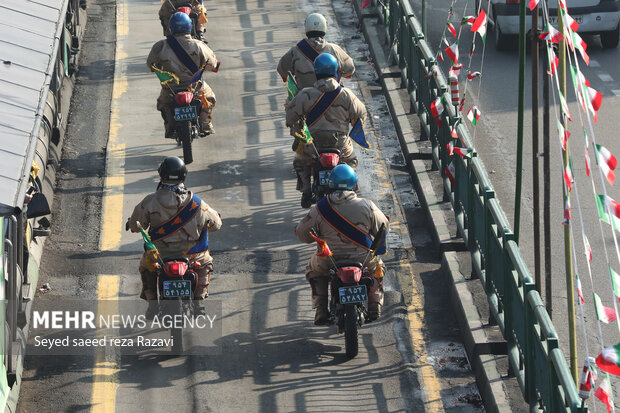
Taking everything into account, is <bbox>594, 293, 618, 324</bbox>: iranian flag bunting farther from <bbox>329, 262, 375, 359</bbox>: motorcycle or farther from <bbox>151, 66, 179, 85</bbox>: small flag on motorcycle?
<bbox>151, 66, 179, 85</bbox>: small flag on motorcycle

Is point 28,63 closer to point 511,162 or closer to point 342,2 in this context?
point 511,162

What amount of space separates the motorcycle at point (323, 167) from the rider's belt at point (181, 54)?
243 centimetres

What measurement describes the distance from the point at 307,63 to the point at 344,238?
477 centimetres

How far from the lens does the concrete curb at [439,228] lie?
10672mm

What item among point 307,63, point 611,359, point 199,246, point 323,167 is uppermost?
point 307,63

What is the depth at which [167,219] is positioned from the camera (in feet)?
37.5

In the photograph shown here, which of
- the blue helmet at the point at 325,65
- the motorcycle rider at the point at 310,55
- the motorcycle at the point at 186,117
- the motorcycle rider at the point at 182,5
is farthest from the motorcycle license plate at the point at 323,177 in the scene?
the motorcycle rider at the point at 182,5

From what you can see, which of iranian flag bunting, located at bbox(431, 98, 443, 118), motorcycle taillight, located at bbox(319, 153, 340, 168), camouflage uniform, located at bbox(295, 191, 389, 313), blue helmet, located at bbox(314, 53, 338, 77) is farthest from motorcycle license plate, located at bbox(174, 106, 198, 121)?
camouflage uniform, located at bbox(295, 191, 389, 313)

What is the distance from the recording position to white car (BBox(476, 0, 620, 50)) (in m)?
20.7

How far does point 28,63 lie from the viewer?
14.1m

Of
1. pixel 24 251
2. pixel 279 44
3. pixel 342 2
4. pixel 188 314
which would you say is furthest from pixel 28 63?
pixel 342 2

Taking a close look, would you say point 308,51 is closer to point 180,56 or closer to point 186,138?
point 180,56

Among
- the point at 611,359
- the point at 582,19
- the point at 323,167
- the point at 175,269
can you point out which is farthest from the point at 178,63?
the point at 611,359

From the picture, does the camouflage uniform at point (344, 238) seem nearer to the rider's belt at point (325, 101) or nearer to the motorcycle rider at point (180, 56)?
the rider's belt at point (325, 101)
